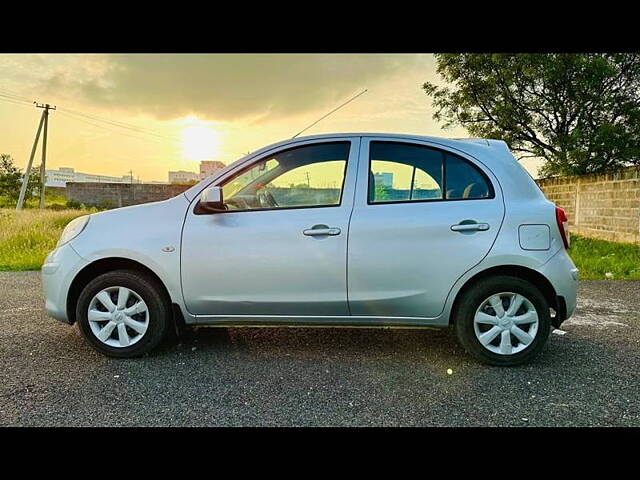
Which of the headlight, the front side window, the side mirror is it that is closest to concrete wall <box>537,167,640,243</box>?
the front side window

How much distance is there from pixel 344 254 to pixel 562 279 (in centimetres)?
163

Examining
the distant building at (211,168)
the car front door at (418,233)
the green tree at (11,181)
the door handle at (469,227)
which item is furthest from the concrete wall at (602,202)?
the green tree at (11,181)

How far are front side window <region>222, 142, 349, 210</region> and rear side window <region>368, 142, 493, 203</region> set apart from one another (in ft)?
0.89

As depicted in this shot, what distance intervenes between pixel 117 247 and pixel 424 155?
2463mm

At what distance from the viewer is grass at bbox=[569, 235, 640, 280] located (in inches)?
306

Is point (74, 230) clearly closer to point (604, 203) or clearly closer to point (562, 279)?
point (562, 279)

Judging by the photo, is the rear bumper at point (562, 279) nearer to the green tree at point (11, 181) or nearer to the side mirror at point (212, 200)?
the side mirror at point (212, 200)

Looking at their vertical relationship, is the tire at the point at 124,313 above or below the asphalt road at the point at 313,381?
above

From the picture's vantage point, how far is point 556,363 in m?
3.51

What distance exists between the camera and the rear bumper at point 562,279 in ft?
10.9

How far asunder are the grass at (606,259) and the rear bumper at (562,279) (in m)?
4.87

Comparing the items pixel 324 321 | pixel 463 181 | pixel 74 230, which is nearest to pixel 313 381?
pixel 324 321

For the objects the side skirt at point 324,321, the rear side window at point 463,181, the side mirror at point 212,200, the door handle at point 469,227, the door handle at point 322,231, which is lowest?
the side skirt at point 324,321

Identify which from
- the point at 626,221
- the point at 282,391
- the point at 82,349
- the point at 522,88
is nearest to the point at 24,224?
the point at 82,349
